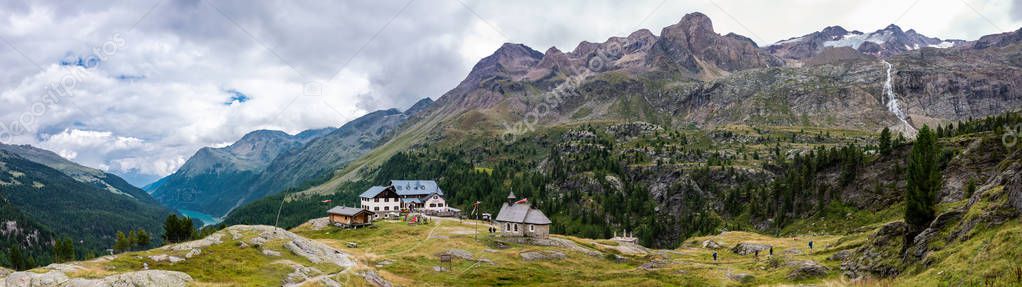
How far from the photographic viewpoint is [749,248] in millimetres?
87125

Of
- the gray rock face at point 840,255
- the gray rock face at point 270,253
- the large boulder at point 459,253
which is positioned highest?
the gray rock face at point 270,253

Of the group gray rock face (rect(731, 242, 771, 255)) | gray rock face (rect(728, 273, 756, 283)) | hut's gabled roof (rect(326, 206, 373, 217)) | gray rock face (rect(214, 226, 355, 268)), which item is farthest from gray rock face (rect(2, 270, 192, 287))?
gray rock face (rect(731, 242, 771, 255))

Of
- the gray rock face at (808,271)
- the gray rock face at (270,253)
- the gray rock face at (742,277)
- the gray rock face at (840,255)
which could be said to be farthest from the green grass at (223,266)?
the gray rock face at (840,255)

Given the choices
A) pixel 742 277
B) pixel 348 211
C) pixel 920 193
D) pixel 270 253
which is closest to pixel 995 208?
pixel 920 193

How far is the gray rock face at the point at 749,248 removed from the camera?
85438mm

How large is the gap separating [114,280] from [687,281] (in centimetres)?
5532

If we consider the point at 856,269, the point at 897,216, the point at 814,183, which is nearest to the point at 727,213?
the point at 814,183

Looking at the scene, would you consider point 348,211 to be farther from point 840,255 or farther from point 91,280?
point 840,255

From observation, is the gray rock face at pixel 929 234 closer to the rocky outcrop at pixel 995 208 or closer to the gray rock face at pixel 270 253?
the rocky outcrop at pixel 995 208

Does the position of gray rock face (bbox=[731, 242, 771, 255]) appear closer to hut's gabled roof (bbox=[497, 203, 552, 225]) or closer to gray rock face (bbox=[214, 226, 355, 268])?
hut's gabled roof (bbox=[497, 203, 552, 225])

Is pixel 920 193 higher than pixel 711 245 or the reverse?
higher

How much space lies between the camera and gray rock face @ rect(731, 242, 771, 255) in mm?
85438

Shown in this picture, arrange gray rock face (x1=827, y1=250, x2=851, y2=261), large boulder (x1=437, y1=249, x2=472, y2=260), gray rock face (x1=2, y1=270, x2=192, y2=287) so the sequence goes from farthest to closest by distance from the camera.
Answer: large boulder (x1=437, y1=249, x2=472, y2=260) → gray rock face (x1=827, y1=250, x2=851, y2=261) → gray rock face (x1=2, y1=270, x2=192, y2=287)

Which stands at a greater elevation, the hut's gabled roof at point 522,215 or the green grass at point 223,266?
the hut's gabled roof at point 522,215
